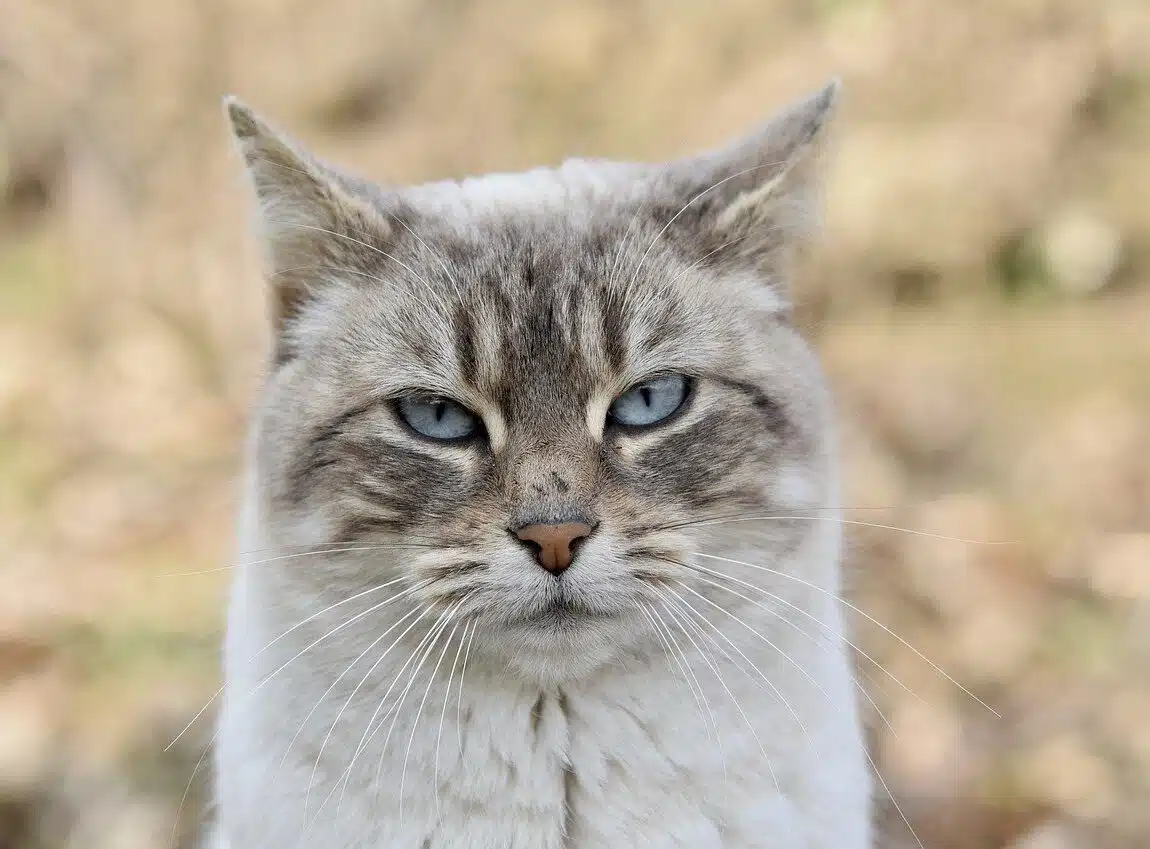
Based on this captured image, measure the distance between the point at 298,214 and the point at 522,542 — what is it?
2.28 ft

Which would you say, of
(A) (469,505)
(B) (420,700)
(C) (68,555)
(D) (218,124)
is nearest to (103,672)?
(C) (68,555)

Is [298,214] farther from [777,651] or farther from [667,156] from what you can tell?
[667,156]

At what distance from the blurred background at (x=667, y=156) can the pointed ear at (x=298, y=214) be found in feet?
6.64

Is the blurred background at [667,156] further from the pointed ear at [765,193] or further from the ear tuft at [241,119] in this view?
the ear tuft at [241,119]

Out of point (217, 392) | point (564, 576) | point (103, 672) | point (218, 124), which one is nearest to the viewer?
point (564, 576)

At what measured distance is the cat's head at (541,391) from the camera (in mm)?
1774

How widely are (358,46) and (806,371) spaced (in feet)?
15.0

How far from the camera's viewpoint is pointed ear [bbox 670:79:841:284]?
1.99 meters

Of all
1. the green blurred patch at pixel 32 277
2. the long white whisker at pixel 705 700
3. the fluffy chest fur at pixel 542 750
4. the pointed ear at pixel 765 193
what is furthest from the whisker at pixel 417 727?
the green blurred patch at pixel 32 277

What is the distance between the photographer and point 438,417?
1910 mm

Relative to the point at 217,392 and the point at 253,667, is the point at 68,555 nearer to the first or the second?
the point at 217,392

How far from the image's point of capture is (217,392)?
17.6 feet

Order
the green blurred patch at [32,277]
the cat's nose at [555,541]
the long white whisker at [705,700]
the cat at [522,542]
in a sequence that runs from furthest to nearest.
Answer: the green blurred patch at [32,277]
the long white whisker at [705,700]
the cat at [522,542]
the cat's nose at [555,541]

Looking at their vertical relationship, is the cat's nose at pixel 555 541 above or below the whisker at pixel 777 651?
above
